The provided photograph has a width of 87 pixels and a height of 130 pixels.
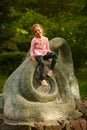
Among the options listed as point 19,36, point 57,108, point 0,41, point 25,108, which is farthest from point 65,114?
point 19,36

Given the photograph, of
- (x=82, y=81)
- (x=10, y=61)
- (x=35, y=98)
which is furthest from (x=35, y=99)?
(x=10, y=61)

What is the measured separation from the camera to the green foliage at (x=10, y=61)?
1800cm

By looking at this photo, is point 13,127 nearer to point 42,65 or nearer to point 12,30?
point 42,65

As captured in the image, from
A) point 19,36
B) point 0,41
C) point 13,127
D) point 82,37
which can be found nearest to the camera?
point 13,127

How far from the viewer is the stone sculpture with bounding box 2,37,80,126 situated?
7711mm

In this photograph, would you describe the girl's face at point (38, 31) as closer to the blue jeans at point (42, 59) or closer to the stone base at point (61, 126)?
the blue jeans at point (42, 59)

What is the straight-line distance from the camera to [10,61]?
1811 cm

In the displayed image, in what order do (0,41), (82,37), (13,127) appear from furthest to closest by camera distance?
(0,41)
(82,37)
(13,127)

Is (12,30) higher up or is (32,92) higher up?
(12,30)

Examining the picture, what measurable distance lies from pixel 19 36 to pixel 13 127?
15691 mm

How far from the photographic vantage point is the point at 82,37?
15.8 m

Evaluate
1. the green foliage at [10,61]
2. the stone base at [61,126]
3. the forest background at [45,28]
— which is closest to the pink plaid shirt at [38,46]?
the stone base at [61,126]

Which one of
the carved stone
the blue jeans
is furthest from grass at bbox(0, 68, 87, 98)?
the blue jeans

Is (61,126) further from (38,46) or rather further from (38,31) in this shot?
(38,31)
